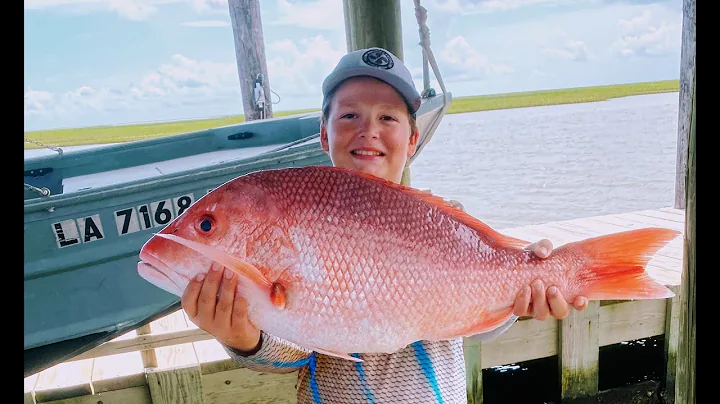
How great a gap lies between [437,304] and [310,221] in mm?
346

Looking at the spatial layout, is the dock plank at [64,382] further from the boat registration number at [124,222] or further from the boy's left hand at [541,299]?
the boy's left hand at [541,299]

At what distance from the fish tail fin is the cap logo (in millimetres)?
721

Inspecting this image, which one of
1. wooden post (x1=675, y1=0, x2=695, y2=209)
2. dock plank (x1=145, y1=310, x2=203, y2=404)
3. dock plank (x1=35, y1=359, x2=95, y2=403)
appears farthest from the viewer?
wooden post (x1=675, y1=0, x2=695, y2=209)

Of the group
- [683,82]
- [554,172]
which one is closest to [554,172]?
[554,172]

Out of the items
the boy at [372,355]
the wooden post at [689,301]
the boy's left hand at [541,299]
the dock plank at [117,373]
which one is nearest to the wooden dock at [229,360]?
the dock plank at [117,373]

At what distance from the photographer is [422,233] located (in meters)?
1.21

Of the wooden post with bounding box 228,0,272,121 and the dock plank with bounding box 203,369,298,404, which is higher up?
the wooden post with bounding box 228,0,272,121

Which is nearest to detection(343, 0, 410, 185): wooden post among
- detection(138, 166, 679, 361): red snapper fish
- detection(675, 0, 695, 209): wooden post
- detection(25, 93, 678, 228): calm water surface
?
detection(138, 166, 679, 361): red snapper fish

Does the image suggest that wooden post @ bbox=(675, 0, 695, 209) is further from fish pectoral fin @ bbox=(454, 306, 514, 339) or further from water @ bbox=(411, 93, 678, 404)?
fish pectoral fin @ bbox=(454, 306, 514, 339)

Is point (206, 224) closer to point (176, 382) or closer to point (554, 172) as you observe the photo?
point (176, 382)

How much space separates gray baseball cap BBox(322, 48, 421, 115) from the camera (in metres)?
1.51

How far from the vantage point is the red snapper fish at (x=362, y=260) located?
43.2 inches
